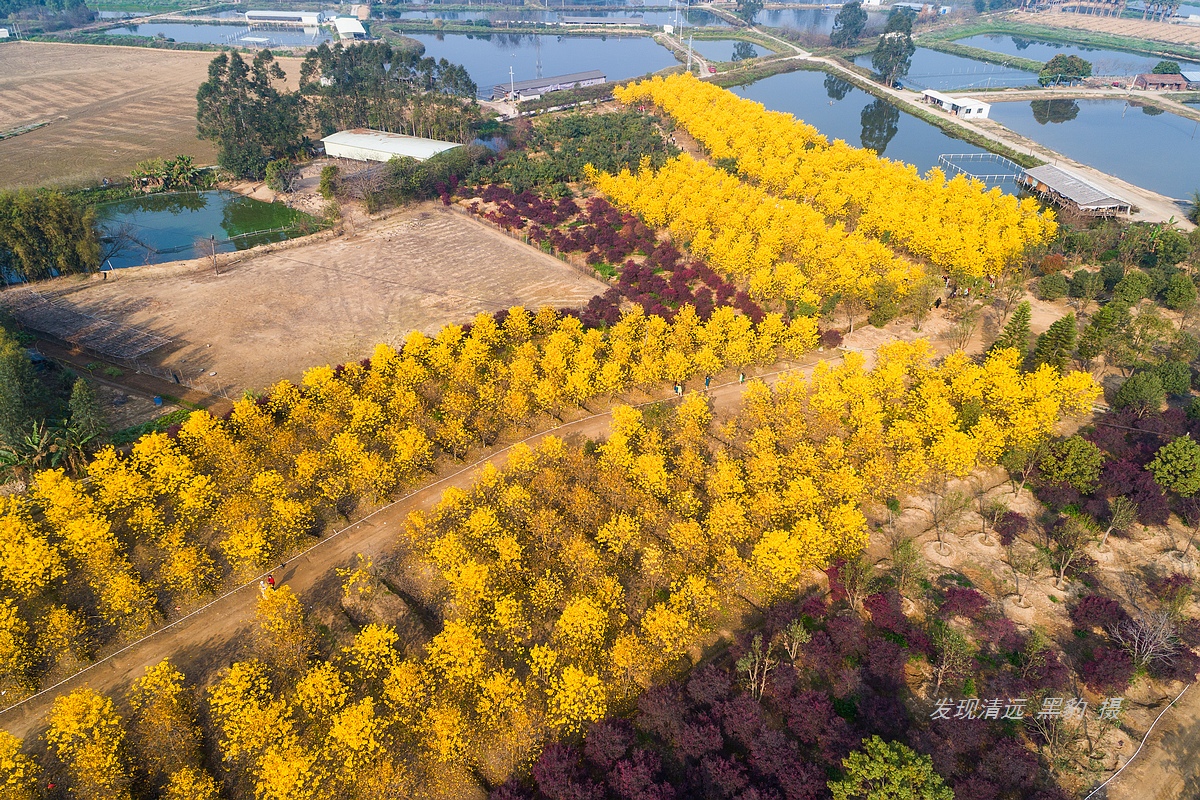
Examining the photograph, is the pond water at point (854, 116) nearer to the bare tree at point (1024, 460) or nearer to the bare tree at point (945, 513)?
the bare tree at point (1024, 460)

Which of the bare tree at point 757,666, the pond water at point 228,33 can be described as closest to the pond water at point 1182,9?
the pond water at point 228,33

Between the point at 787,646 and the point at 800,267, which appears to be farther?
the point at 800,267

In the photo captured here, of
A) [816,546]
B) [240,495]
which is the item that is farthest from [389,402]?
[816,546]

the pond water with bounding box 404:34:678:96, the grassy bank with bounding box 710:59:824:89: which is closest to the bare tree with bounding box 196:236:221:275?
the pond water with bounding box 404:34:678:96

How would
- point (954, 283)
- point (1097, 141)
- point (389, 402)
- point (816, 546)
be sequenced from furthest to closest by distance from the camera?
point (1097, 141), point (954, 283), point (389, 402), point (816, 546)

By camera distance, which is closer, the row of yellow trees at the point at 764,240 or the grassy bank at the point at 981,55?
the row of yellow trees at the point at 764,240

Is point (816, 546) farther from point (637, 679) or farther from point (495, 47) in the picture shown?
point (495, 47)
